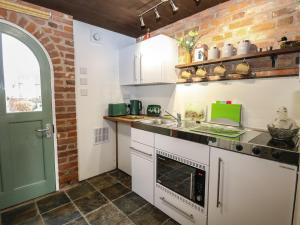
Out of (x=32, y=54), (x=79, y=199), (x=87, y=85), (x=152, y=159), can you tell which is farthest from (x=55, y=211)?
(x=32, y=54)

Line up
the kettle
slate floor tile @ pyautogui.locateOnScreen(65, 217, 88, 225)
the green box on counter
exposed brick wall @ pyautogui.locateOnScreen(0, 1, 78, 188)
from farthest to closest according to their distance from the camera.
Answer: the kettle, exposed brick wall @ pyautogui.locateOnScreen(0, 1, 78, 188), the green box on counter, slate floor tile @ pyautogui.locateOnScreen(65, 217, 88, 225)

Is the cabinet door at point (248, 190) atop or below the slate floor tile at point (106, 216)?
atop

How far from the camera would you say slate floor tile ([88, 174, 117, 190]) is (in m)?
2.37

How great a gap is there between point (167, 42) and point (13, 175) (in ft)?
8.01

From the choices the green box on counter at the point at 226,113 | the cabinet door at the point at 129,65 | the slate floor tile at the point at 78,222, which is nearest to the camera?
the slate floor tile at the point at 78,222

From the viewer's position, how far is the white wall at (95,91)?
7.84 feet

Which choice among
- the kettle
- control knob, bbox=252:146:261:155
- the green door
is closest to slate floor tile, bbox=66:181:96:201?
the green door

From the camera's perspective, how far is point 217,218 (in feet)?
4.50

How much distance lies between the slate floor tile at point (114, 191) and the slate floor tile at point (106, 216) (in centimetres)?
19

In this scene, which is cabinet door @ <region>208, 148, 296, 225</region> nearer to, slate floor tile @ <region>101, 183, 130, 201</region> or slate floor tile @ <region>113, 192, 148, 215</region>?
slate floor tile @ <region>113, 192, 148, 215</region>

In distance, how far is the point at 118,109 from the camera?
2.71 meters

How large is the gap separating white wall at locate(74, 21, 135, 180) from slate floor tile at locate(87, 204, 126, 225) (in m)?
0.79

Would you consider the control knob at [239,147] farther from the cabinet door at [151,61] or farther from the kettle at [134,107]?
the kettle at [134,107]

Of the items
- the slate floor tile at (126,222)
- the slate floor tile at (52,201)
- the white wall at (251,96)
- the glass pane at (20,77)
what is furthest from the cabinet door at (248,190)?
the glass pane at (20,77)
